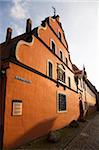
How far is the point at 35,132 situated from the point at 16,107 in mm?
2393

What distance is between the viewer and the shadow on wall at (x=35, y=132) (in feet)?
22.5

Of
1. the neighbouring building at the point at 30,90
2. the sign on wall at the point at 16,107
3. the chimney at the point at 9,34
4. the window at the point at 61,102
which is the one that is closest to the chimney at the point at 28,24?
the neighbouring building at the point at 30,90

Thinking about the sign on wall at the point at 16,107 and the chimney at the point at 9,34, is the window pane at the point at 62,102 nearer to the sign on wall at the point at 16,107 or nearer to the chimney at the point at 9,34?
the sign on wall at the point at 16,107

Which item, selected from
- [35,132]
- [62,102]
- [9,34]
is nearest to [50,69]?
[62,102]

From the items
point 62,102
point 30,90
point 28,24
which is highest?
point 28,24

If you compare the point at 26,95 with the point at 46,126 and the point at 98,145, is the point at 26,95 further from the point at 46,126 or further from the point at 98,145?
the point at 98,145

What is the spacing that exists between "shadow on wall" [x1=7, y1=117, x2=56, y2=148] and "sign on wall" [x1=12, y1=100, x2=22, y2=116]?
4.05 feet

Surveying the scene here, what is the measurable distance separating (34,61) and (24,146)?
15.7 feet

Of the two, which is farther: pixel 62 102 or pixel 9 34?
pixel 9 34

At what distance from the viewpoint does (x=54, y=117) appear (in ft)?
36.2

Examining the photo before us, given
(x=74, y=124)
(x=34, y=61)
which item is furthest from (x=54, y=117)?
(x=34, y=61)

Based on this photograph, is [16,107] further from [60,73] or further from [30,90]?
[60,73]

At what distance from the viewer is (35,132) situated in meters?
8.35

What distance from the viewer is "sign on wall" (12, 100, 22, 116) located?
6.81m
